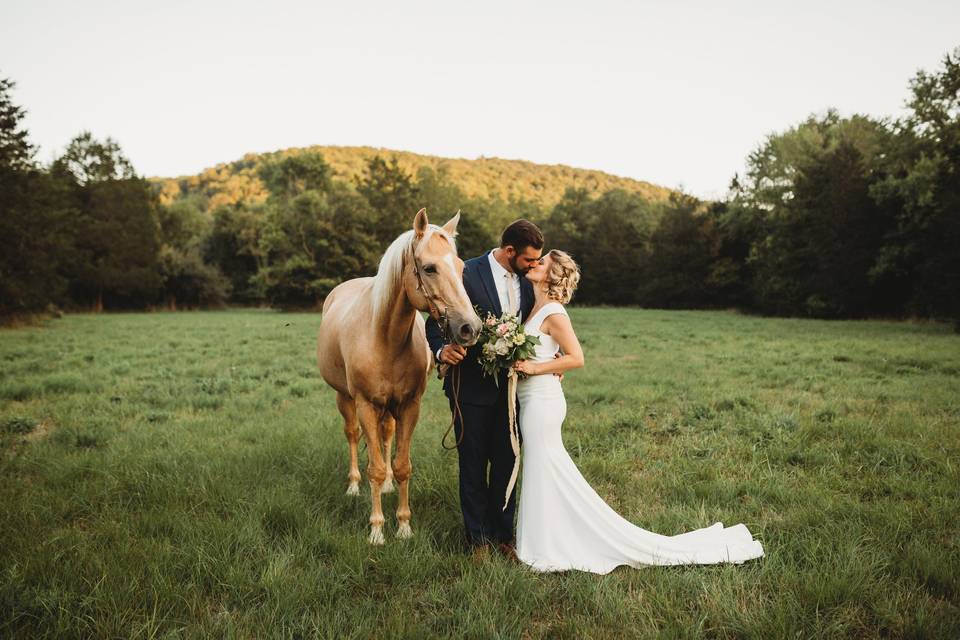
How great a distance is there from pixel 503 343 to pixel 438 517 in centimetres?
185

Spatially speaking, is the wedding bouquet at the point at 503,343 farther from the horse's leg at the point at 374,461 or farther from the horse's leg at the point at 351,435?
the horse's leg at the point at 351,435

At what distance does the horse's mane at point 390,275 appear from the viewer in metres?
3.87

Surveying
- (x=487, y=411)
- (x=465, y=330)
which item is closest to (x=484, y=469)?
(x=487, y=411)

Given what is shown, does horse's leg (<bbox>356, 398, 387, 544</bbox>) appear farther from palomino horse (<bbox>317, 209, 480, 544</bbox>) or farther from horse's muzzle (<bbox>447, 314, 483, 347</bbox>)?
horse's muzzle (<bbox>447, 314, 483, 347</bbox>)

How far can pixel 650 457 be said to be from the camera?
5.64m

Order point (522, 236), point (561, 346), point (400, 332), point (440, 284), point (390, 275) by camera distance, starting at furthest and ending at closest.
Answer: point (400, 332)
point (390, 275)
point (561, 346)
point (522, 236)
point (440, 284)

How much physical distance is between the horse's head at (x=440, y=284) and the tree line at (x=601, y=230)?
23.4 m

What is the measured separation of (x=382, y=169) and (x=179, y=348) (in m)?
38.9

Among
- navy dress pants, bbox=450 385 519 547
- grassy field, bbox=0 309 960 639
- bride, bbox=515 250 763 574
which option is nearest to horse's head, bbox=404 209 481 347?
bride, bbox=515 250 763 574

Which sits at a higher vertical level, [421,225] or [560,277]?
[421,225]

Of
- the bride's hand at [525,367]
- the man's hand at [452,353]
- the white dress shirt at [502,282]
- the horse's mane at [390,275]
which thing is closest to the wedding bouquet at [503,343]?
the bride's hand at [525,367]

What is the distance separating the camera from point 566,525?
3.60 meters

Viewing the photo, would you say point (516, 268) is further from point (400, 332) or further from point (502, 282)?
point (400, 332)

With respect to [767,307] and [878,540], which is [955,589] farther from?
[767,307]
